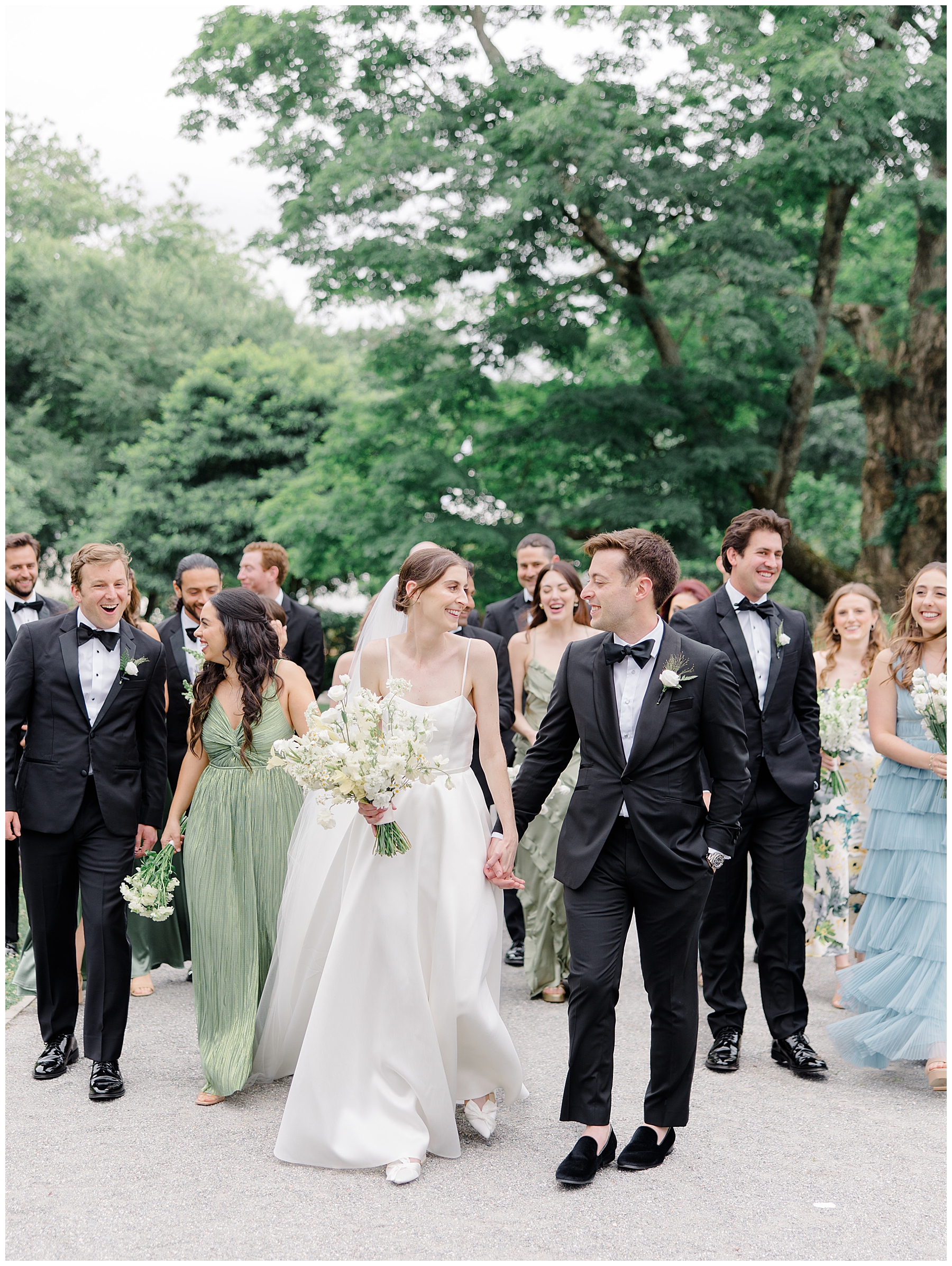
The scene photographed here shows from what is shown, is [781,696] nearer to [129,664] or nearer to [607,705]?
[607,705]

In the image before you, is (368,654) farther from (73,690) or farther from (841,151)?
(841,151)

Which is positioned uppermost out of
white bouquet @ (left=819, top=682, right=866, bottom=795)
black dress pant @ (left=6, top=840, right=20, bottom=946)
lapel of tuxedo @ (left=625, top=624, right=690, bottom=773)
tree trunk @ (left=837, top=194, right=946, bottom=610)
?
tree trunk @ (left=837, top=194, right=946, bottom=610)

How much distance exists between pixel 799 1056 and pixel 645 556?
2771 millimetres

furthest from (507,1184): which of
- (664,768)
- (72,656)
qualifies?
(72,656)

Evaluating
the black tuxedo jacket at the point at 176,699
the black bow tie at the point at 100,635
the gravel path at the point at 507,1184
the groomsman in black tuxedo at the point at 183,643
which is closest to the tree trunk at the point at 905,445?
the groomsman in black tuxedo at the point at 183,643

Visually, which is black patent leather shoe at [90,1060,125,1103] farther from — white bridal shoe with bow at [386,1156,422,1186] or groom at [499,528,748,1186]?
groom at [499,528,748,1186]

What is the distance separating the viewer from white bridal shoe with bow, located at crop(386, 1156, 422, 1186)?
437 cm

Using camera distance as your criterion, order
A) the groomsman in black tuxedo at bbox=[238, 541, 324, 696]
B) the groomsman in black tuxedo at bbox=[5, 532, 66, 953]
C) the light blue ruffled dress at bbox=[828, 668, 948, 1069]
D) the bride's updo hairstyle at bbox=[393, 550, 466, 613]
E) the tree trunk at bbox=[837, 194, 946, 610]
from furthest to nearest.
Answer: the tree trunk at bbox=[837, 194, 946, 610]
the groomsman in black tuxedo at bbox=[238, 541, 324, 696]
the groomsman in black tuxedo at bbox=[5, 532, 66, 953]
the light blue ruffled dress at bbox=[828, 668, 948, 1069]
the bride's updo hairstyle at bbox=[393, 550, 466, 613]

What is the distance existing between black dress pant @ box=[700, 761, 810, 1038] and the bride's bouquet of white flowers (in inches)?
77.6

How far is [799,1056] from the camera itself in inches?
226

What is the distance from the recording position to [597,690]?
15.1 ft

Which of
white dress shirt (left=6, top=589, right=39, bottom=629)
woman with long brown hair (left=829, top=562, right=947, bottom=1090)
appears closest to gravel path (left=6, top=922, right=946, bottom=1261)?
woman with long brown hair (left=829, top=562, right=947, bottom=1090)

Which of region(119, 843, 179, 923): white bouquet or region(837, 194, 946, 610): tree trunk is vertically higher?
region(837, 194, 946, 610): tree trunk

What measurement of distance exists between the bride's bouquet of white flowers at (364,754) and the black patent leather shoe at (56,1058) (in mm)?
2146
